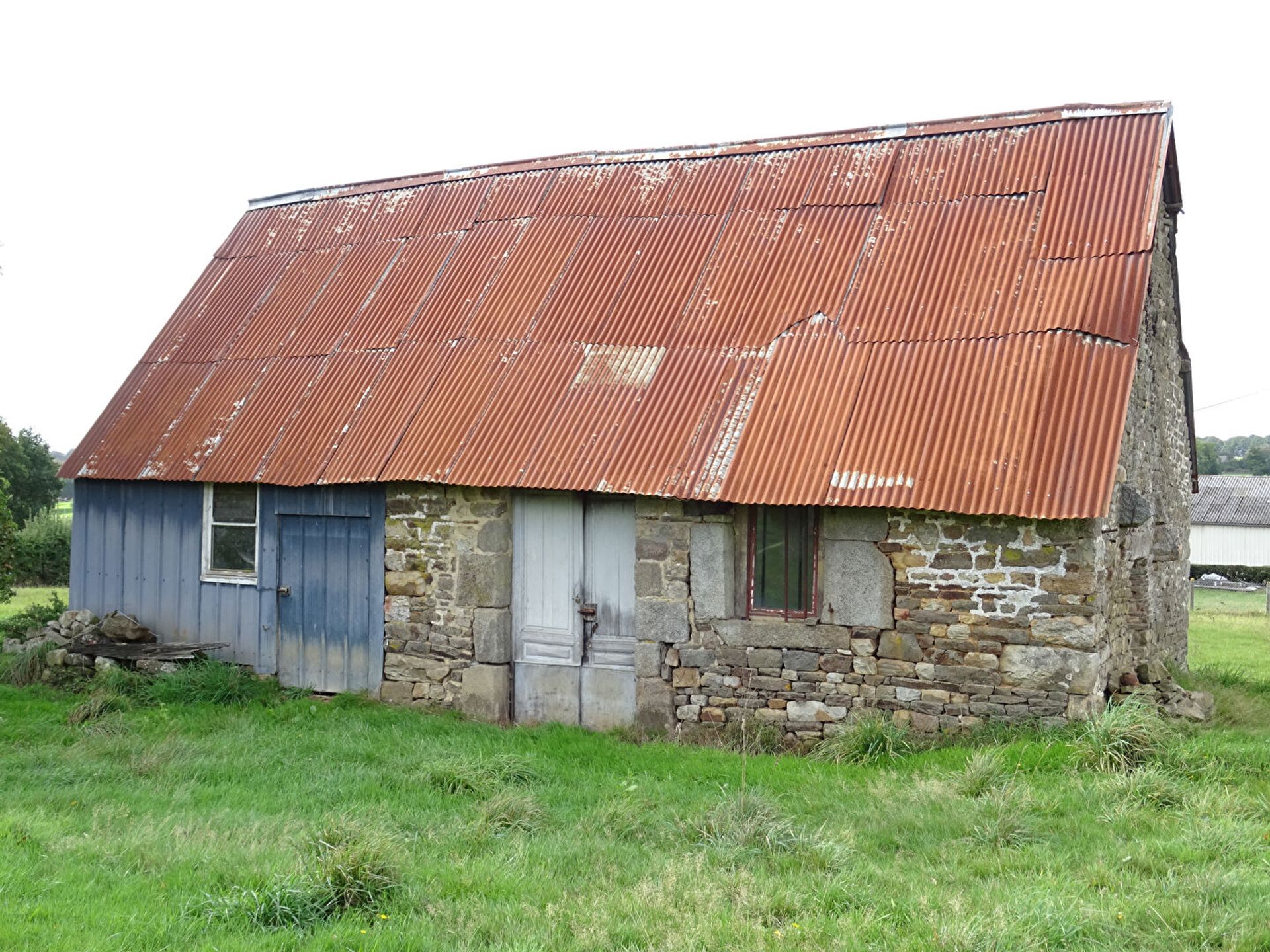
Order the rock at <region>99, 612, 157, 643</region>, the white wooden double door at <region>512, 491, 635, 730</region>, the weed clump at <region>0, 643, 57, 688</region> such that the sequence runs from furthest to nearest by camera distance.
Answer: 1. the rock at <region>99, 612, 157, 643</region>
2. the weed clump at <region>0, 643, 57, 688</region>
3. the white wooden double door at <region>512, 491, 635, 730</region>

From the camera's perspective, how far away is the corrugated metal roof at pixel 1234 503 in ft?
150

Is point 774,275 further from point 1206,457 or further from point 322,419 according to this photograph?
point 1206,457

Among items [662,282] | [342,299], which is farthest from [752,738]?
[342,299]

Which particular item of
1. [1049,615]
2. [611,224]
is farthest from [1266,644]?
[611,224]

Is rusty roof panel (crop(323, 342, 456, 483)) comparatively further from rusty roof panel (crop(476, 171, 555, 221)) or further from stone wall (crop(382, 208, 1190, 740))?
rusty roof panel (crop(476, 171, 555, 221))

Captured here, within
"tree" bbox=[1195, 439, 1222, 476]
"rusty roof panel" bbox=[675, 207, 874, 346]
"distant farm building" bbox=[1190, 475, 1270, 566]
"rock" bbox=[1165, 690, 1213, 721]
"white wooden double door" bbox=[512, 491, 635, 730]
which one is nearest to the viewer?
"rock" bbox=[1165, 690, 1213, 721]

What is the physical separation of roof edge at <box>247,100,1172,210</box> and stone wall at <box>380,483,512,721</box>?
5668 mm

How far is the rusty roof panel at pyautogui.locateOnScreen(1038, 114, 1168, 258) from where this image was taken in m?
10.6

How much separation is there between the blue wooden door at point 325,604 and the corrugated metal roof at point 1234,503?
139 feet

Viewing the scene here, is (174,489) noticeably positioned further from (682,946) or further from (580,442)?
(682,946)

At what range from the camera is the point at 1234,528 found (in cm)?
4584

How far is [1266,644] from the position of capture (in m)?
19.0

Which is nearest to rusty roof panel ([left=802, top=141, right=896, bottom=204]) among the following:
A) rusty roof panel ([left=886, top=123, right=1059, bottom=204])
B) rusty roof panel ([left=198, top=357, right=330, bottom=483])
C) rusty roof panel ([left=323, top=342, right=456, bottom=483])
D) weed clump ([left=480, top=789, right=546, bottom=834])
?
rusty roof panel ([left=886, top=123, right=1059, bottom=204])

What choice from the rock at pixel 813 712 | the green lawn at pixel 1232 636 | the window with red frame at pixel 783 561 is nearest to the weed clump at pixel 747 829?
the rock at pixel 813 712
